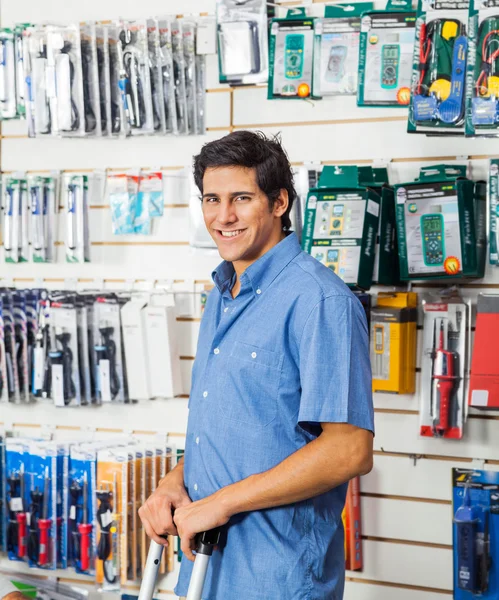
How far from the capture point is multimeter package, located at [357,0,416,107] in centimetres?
329

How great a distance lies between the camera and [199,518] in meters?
1.79

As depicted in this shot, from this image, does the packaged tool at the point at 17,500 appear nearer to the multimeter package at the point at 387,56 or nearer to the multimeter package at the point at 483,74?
the multimeter package at the point at 387,56

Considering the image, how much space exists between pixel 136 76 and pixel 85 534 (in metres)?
1.98

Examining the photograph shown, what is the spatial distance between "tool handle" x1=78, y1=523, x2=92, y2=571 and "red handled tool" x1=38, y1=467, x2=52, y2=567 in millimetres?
178

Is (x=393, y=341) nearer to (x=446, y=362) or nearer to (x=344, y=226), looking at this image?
(x=446, y=362)

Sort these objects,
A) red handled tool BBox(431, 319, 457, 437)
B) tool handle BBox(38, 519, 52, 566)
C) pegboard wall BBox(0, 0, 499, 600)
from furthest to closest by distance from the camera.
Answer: tool handle BBox(38, 519, 52, 566)
pegboard wall BBox(0, 0, 499, 600)
red handled tool BBox(431, 319, 457, 437)

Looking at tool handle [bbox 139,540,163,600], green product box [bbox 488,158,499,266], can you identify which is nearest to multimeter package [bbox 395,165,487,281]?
green product box [bbox 488,158,499,266]

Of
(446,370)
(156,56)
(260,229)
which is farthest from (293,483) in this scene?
(156,56)

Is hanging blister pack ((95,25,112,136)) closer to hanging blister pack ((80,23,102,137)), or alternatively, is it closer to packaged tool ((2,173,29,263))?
hanging blister pack ((80,23,102,137))

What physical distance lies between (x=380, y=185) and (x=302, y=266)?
4.84ft

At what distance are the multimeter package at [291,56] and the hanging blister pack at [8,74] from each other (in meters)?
1.23

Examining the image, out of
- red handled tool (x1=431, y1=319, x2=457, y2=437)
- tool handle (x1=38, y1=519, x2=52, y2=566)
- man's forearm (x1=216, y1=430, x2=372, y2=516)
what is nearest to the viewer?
man's forearm (x1=216, y1=430, x2=372, y2=516)

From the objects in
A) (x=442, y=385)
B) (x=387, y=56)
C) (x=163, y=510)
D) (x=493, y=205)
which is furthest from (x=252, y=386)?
(x=387, y=56)

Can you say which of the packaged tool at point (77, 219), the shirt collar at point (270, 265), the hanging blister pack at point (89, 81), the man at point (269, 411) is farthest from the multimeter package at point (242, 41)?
the shirt collar at point (270, 265)
